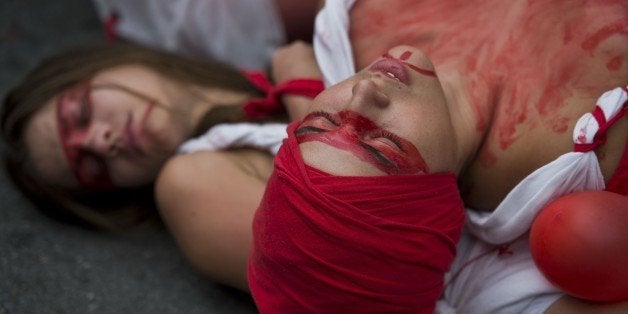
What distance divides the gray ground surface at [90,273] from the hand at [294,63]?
0.41 m

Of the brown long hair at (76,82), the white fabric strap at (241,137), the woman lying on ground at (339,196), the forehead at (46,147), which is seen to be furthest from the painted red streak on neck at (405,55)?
the forehead at (46,147)

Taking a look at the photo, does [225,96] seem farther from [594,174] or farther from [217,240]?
[594,174]

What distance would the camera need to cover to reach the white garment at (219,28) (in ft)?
5.53

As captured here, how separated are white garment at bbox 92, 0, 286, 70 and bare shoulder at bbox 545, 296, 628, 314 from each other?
0.89 m

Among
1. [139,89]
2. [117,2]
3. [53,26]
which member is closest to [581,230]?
[139,89]

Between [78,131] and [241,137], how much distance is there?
1.11 feet

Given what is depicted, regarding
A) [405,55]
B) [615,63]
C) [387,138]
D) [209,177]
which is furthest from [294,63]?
[615,63]

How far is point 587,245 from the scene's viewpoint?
972 mm

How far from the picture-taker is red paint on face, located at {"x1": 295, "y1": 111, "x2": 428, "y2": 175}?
1.02 meters

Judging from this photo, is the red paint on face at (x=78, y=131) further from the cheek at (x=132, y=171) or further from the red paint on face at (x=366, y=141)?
the red paint on face at (x=366, y=141)

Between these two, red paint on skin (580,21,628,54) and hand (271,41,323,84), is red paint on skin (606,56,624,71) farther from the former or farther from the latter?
hand (271,41,323,84)

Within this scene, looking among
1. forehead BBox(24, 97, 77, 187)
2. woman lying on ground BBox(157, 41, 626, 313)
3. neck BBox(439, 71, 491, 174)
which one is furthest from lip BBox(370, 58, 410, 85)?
forehead BBox(24, 97, 77, 187)

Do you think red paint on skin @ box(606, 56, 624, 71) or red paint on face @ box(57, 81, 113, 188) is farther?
red paint on face @ box(57, 81, 113, 188)

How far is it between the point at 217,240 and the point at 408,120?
448 millimetres
